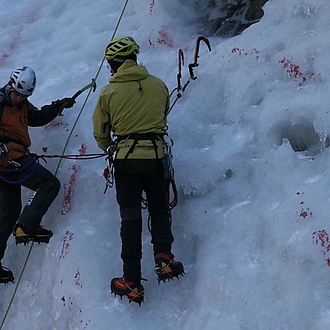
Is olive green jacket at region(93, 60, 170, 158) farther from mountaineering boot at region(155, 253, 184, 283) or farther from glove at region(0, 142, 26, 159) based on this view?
glove at region(0, 142, 26, 159)

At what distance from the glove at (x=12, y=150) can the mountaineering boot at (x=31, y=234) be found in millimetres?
811

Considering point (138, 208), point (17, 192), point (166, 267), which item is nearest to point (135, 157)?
point (138, 208)

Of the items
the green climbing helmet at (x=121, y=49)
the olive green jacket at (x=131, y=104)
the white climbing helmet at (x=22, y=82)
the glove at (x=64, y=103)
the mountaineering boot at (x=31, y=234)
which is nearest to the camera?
the olive green jacket at (x=131, y=104)

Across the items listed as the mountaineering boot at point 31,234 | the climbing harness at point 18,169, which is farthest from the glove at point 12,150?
the mountaineering boot at point 31,234

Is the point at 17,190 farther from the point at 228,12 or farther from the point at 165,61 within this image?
the point at 228,12

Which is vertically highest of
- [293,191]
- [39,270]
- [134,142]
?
[134,142]

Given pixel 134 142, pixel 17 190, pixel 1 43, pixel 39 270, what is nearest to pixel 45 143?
pixel 17 190

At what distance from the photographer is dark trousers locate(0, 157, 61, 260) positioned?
6.66 m

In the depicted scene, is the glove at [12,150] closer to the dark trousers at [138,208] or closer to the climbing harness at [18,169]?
the climbing harness at [18,169]

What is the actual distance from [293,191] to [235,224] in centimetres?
65

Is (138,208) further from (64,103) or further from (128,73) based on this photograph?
(64,103)

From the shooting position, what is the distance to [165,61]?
8.50m

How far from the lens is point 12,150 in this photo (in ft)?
21.9

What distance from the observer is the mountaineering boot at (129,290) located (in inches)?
222
